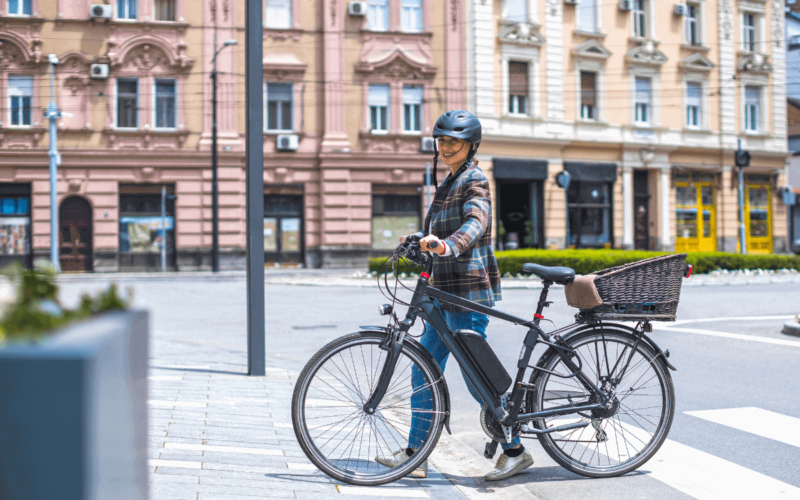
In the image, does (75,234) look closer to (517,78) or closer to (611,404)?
(517,78)

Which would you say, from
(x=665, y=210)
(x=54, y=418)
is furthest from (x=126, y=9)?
(x=54, y=418)

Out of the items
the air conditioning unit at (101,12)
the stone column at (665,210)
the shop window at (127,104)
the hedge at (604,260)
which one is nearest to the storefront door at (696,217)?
the stone column at (665,210)

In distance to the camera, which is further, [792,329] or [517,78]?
→ [517,78]

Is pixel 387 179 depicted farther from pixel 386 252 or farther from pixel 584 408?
pixel 584 408

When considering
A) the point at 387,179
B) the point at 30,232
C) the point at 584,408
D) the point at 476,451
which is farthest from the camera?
the point at 387,179

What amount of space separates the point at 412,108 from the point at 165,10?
9.44 metres

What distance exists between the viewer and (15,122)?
1051 inches

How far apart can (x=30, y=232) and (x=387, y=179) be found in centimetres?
1247

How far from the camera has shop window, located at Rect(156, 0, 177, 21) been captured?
27422mm

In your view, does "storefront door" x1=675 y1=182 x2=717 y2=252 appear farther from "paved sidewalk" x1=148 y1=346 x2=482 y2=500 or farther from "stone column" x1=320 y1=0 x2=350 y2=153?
"paved sidewalk" x1=148 y1=346 x2=482 y2=500

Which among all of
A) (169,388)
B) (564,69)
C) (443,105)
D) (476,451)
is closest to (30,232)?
(443,105)

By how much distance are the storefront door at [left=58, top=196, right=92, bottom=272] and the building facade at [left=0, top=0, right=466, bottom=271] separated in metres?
0.05

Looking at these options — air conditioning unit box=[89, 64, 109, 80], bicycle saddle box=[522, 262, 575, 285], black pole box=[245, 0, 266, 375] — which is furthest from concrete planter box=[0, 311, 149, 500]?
air conditioning unit box=[89, 64, 109, 80]

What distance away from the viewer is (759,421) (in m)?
5.27
